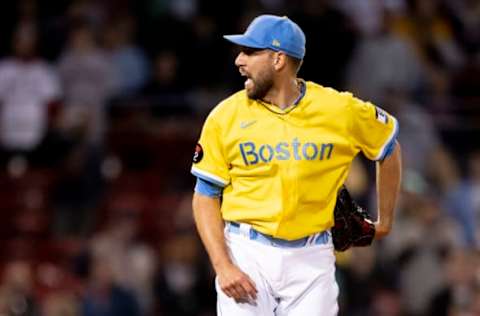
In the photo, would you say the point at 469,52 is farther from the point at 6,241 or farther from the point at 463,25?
the point at 6,241

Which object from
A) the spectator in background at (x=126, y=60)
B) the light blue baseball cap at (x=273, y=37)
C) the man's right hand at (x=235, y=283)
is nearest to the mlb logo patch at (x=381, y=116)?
the light blue baseball cap at (x=273, y=37)

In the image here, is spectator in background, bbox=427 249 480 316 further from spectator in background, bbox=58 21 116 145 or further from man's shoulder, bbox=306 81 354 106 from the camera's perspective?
man's shoulder, bbox=306 81 354 106

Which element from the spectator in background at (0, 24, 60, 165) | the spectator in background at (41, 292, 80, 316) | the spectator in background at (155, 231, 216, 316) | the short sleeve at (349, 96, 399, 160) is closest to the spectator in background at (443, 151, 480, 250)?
the spectator in background at (155, 231, 216, 316)

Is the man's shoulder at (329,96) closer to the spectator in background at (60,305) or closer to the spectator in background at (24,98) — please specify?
the spectator in background at (60,305)

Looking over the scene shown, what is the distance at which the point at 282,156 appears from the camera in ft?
20.2

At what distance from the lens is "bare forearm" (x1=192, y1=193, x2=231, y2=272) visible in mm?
6098

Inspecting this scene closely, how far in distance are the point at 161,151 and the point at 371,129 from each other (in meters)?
6.23

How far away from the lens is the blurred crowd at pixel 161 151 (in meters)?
11.2

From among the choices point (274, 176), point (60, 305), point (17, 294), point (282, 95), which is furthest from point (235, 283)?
point (17, 294)

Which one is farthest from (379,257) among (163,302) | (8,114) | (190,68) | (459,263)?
(8,114)

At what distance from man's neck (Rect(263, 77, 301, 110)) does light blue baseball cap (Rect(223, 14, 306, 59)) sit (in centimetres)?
14

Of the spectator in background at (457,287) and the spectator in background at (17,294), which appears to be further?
the spectator in background at (457,287)

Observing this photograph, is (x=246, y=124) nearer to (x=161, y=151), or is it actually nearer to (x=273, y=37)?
(x=273, y=37)

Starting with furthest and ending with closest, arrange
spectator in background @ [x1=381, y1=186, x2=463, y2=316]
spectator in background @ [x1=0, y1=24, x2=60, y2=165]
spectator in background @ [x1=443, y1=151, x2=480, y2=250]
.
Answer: spectator in background @ [x1=0, y1=24, x2=60, y2=165] → spectator in background @ [x1=443, y1=151, x2=480, y2=250] → spectator in background @ [x1=381, y1=186, x2=463, y2=316]
